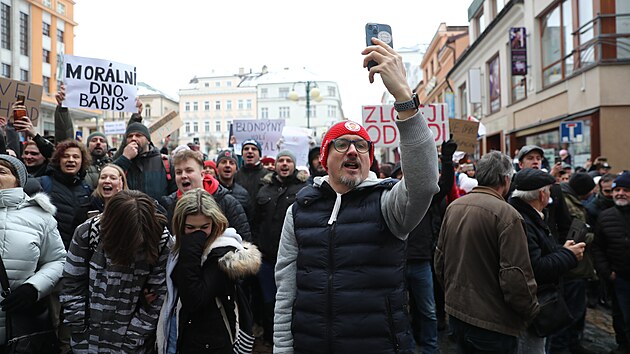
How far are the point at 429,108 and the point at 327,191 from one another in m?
4.42

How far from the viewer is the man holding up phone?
2.29m

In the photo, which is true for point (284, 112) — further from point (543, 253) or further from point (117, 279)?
point (117, 279)

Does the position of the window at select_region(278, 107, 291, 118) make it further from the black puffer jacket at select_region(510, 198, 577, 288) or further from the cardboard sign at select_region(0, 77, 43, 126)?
the black puffer jacket at select_region(510, 198, 577, 288)

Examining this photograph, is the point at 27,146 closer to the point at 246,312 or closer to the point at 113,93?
the point at 113,93

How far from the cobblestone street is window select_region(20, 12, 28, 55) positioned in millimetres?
40556

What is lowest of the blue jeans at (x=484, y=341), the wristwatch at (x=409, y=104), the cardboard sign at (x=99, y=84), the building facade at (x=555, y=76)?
the blue jeans at (x=484, y=341)

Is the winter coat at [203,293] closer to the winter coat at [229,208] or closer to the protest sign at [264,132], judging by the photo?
the winter coat at [229,208]

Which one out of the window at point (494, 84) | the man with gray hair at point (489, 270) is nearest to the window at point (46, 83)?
the window at point (494, 84)

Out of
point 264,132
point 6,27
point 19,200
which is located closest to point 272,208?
point 19,200

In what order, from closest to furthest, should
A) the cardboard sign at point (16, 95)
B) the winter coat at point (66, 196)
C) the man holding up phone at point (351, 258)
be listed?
1. the man holding up phone at point (351, 258)
2. the winter coat at point (66, 196)
3. the cardboard sign at point (16, 95)

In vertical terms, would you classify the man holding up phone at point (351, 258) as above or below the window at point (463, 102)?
below

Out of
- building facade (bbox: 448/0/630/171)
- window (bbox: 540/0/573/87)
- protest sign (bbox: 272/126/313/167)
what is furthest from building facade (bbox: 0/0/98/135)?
window (bbox: 540/0/573/87)

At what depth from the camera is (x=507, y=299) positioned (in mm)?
3178

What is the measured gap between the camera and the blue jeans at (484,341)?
128 inches
